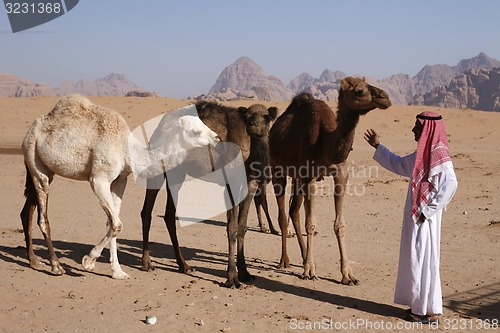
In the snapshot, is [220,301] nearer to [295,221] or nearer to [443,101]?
[295,221]

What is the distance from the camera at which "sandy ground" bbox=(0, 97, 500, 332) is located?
553 centimetres

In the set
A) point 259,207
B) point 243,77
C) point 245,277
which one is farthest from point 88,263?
point 243,77

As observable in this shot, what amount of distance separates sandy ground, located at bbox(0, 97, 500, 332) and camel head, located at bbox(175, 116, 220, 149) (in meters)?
1.71

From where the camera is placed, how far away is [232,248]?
667 centimetres

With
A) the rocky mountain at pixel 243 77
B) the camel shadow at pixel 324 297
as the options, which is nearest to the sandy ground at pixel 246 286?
the camel shadow at pixel 324 297

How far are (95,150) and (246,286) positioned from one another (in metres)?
2.41

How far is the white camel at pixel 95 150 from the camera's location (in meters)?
6.54

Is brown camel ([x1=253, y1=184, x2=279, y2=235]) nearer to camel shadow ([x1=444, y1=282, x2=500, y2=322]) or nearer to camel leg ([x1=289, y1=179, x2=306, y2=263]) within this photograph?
camel leg ([x1=289, y1=179, x2=306, y2=263])

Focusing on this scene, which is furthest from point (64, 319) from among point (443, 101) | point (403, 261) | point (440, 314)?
point (443, 101)

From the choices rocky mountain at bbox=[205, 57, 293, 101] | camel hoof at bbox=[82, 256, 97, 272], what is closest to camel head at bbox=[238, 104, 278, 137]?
camel hoof at bbox=[82, 256, 97, 272]

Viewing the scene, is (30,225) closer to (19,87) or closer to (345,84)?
(345,84)

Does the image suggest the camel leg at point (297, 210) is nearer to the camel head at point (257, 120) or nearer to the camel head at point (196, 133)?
the camel head at point (257, 120)

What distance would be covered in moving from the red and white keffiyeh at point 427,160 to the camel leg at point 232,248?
7.32 ft

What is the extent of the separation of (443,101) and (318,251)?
9570 centimetres
